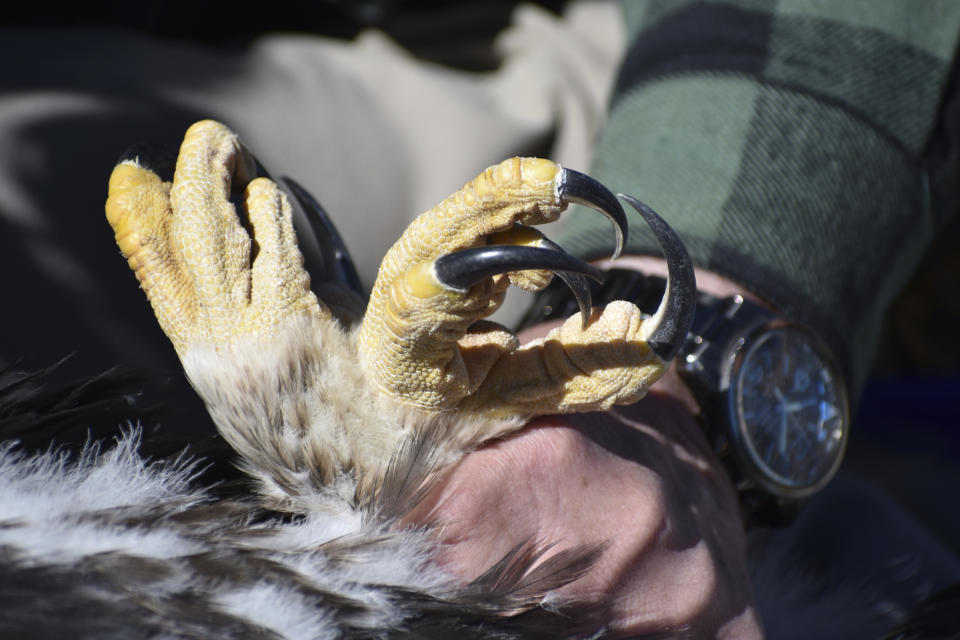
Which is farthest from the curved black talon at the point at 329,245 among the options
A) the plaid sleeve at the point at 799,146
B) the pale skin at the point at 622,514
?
the plaid sleeve at the point at 799,146

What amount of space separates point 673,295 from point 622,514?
256 millimetres

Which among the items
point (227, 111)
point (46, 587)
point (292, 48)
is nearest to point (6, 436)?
point (46, 587)

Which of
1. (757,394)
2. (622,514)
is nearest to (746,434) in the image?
(757,394)

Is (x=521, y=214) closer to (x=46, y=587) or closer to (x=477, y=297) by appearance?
(x=477, y=297)

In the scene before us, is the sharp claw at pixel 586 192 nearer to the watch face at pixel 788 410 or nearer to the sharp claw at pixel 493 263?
the sharp claw at pixel 493 263

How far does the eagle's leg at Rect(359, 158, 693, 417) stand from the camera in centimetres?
63

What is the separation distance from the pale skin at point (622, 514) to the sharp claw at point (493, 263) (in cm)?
20

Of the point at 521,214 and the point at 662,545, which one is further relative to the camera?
the point at 662,545

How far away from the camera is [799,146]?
1.20 meters

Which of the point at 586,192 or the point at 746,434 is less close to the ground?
the point at 586,192

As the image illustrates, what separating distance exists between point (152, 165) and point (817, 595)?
104 centimetres

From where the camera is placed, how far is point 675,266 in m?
0.69

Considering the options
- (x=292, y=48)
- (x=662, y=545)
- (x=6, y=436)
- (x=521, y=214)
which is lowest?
(x=662, y=545)

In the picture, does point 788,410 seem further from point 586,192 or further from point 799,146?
point 586,192
